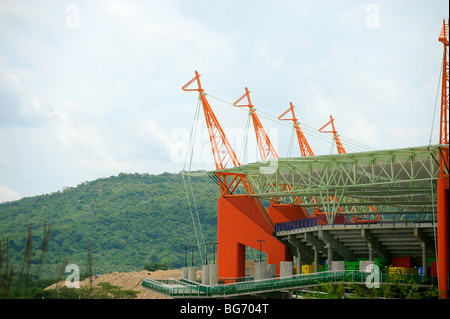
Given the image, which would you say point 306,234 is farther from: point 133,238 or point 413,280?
point 133,238

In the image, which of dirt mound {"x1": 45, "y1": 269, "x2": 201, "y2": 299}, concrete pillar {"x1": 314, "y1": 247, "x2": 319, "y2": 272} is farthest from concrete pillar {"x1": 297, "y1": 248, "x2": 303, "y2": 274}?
dirt mound {"x1": 45, "y1": 269, "x2": 201, "y2": 299}

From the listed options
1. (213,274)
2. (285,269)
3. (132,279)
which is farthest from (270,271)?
(132,279)

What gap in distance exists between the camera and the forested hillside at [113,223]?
12619 cm

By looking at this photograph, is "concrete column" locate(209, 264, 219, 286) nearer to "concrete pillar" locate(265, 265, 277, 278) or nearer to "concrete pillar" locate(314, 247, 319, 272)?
"concrete pillar" locate(265, 265, 277, 278)

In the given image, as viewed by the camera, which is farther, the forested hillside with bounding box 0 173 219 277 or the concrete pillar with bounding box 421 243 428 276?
the forested hillside with bounding box 0 173 219 277

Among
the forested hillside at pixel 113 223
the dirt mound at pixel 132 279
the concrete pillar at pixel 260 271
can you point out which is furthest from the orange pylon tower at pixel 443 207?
the forested hillside at pixel 113 223

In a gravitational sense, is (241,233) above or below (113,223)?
below

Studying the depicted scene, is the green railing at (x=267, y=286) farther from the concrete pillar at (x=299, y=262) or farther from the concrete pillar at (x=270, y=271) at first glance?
the concrete pillar at (x=299, y=262)

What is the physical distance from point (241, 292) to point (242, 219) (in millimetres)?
18597

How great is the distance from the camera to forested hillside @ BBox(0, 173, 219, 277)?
126 metres

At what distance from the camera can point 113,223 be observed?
468ft

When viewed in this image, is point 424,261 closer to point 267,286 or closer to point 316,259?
point 316,259

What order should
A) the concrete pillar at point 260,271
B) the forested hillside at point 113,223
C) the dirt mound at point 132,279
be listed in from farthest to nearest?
the forested hillside at point 113,223, the dirt mound at point 132,279, the concrete pillar at point 260,271
